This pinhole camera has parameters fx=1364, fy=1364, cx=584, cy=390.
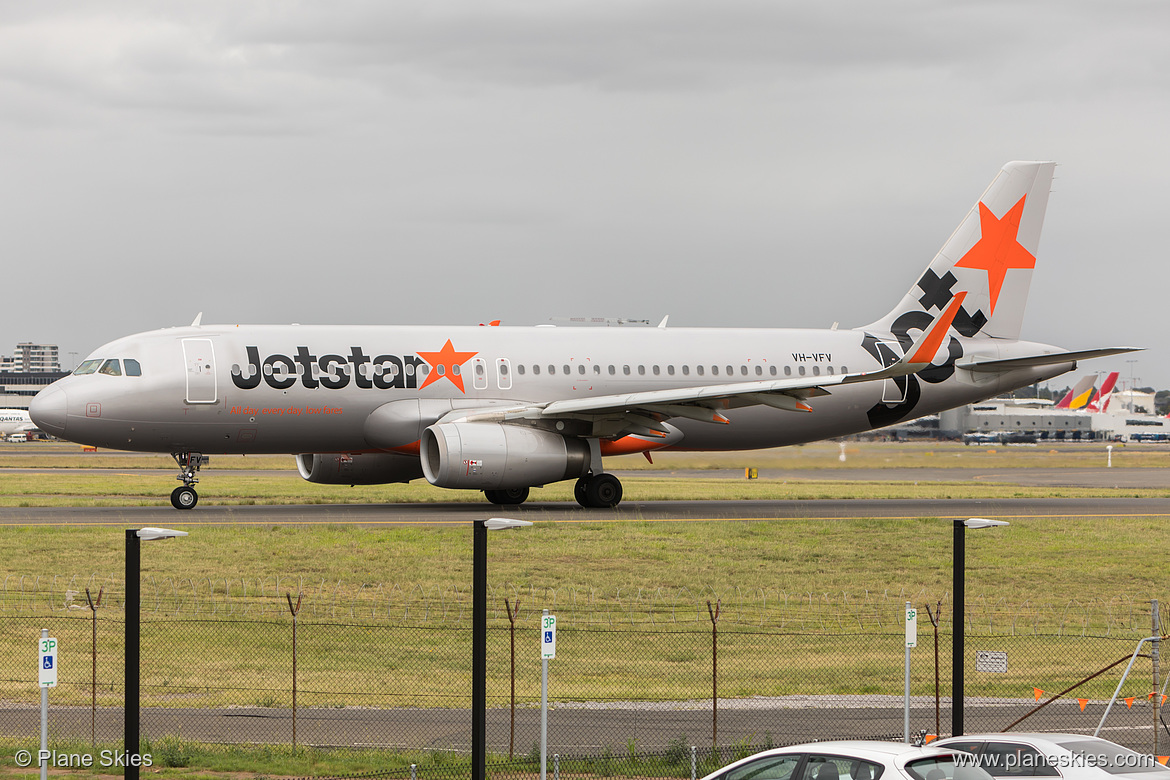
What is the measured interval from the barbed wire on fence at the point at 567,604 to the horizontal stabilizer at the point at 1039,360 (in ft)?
30.4

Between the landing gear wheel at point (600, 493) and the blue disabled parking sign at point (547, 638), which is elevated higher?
the landing gear wheel at point (600, 493)

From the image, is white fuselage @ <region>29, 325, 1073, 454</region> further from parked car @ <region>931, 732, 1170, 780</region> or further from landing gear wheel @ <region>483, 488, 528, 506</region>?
parked car @ <region>931, 732, 1170, 780</region>

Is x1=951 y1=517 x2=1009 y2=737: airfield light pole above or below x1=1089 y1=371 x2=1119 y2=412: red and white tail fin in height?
below

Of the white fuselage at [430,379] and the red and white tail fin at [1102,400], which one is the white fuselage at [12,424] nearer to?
the white fuselage at [430,379]

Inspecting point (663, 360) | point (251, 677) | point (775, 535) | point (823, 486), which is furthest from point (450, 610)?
point (823, 486)

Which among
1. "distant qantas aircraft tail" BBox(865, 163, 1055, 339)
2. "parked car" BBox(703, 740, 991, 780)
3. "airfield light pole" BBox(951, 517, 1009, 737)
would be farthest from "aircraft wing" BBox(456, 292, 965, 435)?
"parked car" BBox(703, 740, 991, 780)

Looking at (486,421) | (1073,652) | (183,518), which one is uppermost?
(486,421)

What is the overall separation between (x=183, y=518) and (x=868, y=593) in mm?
16344

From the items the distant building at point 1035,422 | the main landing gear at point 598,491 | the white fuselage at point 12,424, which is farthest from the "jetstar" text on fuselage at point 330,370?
the distant building at point 1035,422

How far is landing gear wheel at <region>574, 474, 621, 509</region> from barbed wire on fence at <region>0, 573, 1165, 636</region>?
10113 mm

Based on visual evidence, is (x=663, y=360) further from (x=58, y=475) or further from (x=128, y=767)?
(x=58, y=475)

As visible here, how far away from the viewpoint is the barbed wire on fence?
80.2 ft

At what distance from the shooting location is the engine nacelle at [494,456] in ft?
109

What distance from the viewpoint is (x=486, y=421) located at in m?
35.8
